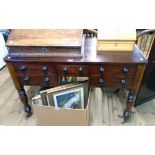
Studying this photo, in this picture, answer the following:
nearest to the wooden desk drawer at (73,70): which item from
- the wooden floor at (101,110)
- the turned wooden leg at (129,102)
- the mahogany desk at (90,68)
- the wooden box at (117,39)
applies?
the mahogany desk at (90,68)

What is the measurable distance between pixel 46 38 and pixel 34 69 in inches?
9.9

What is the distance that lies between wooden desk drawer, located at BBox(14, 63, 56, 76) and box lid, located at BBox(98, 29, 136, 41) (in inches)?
17.0

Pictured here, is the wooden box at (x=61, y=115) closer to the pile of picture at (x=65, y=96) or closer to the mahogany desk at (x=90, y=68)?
the pile of picture at (x=65, y=96)

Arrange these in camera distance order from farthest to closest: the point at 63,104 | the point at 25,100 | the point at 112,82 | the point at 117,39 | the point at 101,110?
the point at 101,110
the point at 25,100
the point at 63,104
the point at 112,82
the point at 117,39

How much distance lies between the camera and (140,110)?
5.49ft

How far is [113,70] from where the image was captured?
116cm

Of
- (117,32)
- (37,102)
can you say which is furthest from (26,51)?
(117,32)

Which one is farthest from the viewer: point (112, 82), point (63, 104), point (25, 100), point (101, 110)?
point (101, 110)

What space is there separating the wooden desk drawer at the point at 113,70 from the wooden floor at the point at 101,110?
0.59m

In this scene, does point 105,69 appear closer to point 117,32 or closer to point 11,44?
point 117,32

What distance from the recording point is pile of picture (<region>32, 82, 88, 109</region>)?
49.9 inches

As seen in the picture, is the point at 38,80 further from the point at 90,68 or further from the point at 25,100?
the point at 90,68

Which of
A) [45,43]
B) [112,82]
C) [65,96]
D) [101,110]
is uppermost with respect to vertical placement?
[45,43]

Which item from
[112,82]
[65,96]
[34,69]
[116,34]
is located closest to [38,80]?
[34,69]
